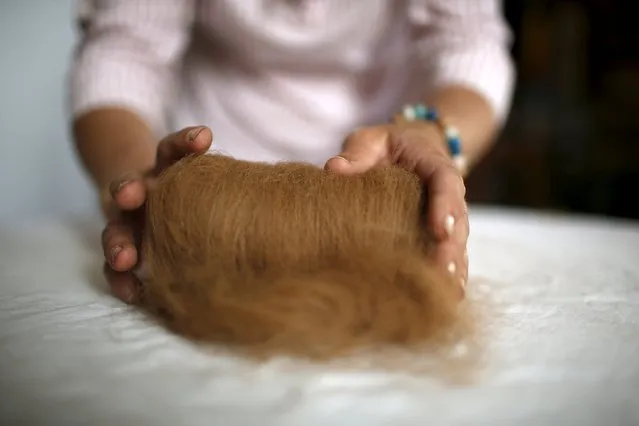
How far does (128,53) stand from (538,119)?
4.45 feet

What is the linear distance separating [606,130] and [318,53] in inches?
48.9

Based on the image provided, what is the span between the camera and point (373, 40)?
814 mm

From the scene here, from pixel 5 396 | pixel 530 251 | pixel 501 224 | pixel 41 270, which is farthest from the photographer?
pixel 501 224

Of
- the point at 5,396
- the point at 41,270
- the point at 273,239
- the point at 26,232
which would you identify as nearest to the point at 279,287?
the point at 273,239

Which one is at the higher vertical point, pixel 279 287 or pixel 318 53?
pixel 318 53

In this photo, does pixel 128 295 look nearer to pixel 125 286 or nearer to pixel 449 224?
pixel 125 286

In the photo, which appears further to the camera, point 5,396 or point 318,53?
point 318,53

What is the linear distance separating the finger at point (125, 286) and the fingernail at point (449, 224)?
8.4 inches

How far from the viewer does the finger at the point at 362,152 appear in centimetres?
40

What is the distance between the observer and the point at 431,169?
40 cm

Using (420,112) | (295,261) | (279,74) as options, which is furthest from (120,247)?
(279,74)

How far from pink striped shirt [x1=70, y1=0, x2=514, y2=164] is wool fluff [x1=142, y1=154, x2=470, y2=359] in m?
0.34

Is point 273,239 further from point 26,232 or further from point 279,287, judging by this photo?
point 26,232

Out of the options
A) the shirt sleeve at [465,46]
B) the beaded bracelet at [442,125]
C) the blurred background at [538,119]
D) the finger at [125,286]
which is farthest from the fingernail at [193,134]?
the blurred background at [538,119]
